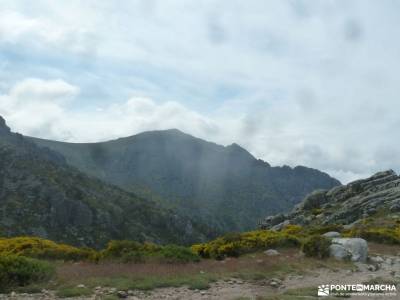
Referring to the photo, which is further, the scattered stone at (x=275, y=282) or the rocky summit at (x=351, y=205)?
the rocky summit at (x=351, y=205)

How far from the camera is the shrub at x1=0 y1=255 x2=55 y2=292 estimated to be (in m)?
17.5

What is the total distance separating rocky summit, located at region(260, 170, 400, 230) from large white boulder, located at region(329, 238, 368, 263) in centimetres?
2202

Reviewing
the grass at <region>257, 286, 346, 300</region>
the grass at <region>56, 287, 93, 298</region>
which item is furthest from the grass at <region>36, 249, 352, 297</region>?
the grass at <region>257, 286, 346, 300</region>

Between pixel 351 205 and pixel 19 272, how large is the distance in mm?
53471

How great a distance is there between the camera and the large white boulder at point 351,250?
87.6ft

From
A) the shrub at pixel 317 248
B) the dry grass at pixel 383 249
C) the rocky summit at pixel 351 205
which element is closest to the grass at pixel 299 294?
the shrub at pixel 317 248

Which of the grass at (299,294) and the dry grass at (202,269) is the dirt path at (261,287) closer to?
the grass at (299,294)

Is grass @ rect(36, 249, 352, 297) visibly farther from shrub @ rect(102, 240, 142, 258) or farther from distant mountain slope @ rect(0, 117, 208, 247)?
distant mountain slope @ rect(0, 117, 208, 247)

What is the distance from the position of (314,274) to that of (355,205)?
142 ft

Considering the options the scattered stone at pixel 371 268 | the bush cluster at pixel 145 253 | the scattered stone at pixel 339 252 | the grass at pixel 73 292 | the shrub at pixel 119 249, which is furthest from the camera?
the scattered stone at pixel 339 252

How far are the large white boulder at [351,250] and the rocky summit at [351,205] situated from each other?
22.0 m

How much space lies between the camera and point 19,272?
58.9 ft

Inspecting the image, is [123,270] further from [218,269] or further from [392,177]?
[392,177]

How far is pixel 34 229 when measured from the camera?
151 meters
